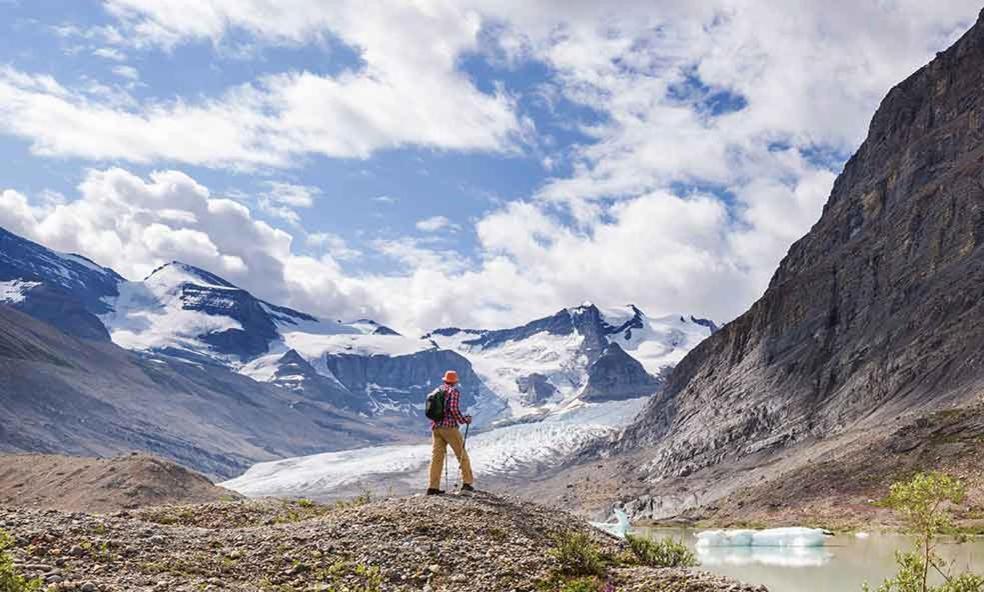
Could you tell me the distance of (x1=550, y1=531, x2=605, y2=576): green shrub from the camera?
17422 mm

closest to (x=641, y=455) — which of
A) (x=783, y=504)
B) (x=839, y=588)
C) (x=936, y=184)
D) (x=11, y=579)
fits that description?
(x=936, y=184)

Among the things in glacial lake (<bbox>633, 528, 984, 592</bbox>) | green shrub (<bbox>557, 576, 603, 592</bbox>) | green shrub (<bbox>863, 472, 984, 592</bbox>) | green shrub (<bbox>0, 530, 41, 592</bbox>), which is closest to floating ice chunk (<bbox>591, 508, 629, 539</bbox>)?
glacial lake (<bbox>633, 528, 984, 592</bbox>)

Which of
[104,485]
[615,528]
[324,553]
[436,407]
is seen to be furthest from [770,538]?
[104,485]

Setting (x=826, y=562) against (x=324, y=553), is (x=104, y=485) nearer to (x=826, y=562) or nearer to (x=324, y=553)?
(x=826, y=562)

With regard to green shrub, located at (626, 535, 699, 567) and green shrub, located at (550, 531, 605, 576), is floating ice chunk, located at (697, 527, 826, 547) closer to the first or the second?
green shrub, located at (626, 535, 699, 567)

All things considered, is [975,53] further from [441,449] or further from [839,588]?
[441,449]

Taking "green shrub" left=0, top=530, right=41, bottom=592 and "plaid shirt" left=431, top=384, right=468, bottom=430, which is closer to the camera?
"green shrub" left=0, top=530, right=41, bottom=592

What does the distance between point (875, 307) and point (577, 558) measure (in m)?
116

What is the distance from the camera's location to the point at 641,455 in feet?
568

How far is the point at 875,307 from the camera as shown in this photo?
121 meters

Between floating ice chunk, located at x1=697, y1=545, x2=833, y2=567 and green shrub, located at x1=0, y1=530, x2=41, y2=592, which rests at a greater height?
green shrub, located at x1=0, y1=530, x2=41, y2=592

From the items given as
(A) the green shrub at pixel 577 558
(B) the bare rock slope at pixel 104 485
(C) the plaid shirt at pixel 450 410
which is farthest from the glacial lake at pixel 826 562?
(B) the bare rock slope at pixel 104 485

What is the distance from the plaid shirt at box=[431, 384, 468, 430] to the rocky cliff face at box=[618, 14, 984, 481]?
77952mm

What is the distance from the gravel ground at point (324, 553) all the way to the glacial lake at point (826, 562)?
1243 cm
